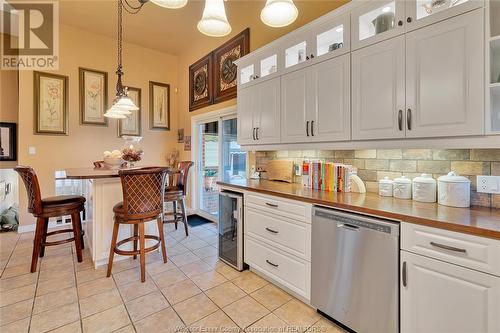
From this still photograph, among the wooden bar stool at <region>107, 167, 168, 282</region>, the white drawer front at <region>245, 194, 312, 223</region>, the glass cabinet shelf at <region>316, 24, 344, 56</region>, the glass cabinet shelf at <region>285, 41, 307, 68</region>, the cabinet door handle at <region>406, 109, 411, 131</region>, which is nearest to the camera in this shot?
the cabinet door handle at <region>406, 109, 411, 131</region>

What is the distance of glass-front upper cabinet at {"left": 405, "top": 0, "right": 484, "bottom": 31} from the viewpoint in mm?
1379

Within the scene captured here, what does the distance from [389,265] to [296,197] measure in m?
0.78

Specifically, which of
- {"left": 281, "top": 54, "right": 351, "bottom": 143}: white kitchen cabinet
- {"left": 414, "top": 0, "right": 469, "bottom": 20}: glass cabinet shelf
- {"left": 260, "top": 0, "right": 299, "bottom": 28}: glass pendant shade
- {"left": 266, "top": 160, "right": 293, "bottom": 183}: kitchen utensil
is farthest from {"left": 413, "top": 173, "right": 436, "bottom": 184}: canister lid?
{"left": 260, "top": 0, "right": 299, "bottom": 28}: glass pendant shade

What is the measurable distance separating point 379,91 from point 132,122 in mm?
4574

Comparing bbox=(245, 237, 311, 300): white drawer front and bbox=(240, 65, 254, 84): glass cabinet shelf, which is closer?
bbox=(245, 237, 311, 300): white drawer front

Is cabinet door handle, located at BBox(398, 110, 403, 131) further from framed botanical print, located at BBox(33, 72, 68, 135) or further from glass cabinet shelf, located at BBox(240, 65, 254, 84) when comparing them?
framed botanical print, located at BBox(33, 72, 68, 135)

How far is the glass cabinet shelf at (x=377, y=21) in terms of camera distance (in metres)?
1.74

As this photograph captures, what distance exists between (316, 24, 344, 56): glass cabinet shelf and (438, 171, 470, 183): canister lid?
130cm

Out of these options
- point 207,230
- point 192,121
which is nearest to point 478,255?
point 207,230

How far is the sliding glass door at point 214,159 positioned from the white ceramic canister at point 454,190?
2.55m

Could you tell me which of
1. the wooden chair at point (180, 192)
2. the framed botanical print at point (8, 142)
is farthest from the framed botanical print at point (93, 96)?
the wooden chair at point (180, 192)

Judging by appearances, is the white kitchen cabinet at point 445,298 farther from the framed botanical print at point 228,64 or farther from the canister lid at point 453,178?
the framed botanical print at point 228,64

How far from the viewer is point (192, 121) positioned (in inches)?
189

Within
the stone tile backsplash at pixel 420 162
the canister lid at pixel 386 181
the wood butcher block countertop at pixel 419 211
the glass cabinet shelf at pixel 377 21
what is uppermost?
the glass cabinet shelf at pixel 377 21
